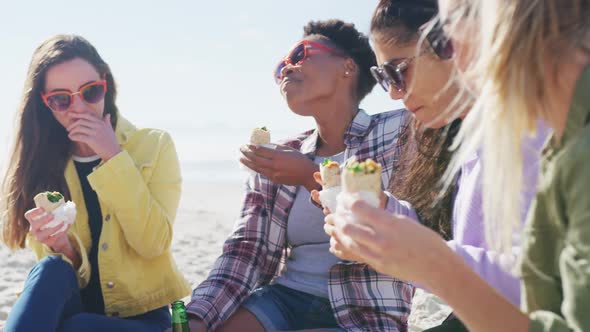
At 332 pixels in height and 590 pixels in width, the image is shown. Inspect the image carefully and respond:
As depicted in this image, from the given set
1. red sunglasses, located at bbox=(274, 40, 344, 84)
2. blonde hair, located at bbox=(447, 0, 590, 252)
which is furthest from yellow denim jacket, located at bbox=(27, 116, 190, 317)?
blonde hair, located at bbox=(447, 0, 590, 252)

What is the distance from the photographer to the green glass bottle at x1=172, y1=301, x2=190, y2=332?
3.37 m

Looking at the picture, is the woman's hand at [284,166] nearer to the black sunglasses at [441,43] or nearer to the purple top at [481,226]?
the purple top at [481,226]

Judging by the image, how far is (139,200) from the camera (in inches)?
151

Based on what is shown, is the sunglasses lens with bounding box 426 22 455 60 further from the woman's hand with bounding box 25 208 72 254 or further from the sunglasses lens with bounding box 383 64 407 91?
the woman's hand with bounding box 25 208 72 254

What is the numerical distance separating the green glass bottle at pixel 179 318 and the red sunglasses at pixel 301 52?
1.40 m

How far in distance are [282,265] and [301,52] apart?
1.18 metres

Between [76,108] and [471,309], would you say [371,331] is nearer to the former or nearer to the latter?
[471,309]

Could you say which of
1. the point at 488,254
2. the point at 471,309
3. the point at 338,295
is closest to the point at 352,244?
the point at 471,309

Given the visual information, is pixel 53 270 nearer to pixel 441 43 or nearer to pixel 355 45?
pixel 355 45

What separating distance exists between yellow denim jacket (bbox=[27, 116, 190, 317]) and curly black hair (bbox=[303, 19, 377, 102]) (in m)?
1.15

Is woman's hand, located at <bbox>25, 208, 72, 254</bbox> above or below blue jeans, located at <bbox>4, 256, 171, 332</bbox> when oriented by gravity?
above

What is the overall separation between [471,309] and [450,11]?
86cm

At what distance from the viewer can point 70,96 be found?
4.03 m

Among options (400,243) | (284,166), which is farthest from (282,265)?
(400,243)
